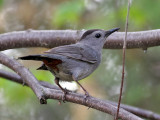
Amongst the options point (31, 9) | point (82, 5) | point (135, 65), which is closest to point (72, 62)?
point (82, 5)

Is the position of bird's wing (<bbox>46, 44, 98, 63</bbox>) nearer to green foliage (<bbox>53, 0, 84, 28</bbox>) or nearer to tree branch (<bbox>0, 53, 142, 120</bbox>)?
tree branch (<bbox>0, 53, 142, 120</bbox>)

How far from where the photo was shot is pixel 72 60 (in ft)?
13.4

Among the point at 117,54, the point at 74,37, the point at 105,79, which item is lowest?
the point at 105,79

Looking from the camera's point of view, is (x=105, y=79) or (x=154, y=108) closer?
(x=154, y=108)

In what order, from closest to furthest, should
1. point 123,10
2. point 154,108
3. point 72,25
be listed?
point 123,10
point 154,108
point 72,25

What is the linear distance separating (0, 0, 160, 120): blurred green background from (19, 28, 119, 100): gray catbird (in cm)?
152

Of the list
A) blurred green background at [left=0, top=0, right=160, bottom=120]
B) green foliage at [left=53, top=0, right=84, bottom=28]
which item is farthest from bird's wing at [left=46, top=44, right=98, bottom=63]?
green foliage at [left=53, top=0, right=84, bottom=28]

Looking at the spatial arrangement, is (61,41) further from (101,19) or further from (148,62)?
(148,62)

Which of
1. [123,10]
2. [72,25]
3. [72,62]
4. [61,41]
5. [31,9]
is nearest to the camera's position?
[72,62]

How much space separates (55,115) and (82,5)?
8.09ft

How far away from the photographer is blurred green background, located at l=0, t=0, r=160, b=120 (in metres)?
6.24

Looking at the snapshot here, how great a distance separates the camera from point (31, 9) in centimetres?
806

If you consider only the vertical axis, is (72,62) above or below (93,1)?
below

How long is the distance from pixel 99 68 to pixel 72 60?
3.28m
